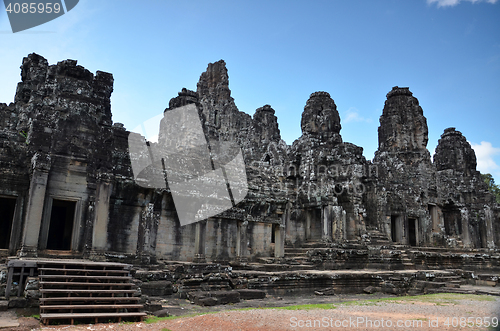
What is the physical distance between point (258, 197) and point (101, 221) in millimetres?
6470

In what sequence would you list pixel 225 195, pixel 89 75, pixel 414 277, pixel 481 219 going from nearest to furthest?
pixel 89 75 < pixel 225 195 < pixel 414 277 < pixel 481 219

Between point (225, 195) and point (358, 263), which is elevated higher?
point (225, 195)

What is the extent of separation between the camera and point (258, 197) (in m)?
16.2

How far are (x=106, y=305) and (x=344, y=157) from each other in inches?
689

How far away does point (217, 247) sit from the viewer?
1539 cm

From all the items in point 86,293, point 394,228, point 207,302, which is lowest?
point 207,302

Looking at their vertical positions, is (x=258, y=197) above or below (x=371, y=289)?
above

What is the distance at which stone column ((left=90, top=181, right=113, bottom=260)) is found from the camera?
11922 millimetres

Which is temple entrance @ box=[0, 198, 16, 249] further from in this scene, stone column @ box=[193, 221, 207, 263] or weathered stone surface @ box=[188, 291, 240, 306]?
weathered stone surface @ box=[188, 291, 240, 306]

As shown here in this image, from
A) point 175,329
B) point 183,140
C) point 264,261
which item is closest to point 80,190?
point 175,329

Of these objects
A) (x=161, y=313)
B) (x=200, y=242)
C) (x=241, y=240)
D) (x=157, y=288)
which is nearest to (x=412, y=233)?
(x=241, y=240)

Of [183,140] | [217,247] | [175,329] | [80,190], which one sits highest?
[183,140]

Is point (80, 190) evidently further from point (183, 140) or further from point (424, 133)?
point (424, 133)

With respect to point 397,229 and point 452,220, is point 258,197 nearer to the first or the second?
point 397,229
